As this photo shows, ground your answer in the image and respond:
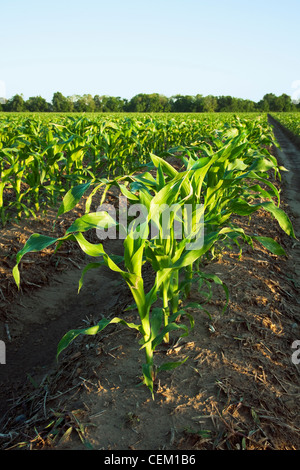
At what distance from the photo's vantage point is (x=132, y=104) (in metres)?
65.3

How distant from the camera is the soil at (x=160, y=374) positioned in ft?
5.23

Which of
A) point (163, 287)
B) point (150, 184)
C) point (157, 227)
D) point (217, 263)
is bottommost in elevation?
point (217, 263)

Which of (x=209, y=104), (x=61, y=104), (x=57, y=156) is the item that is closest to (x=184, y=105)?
(x=209, y=104)

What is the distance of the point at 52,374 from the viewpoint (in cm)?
231

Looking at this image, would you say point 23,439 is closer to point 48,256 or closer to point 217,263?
point 217,263

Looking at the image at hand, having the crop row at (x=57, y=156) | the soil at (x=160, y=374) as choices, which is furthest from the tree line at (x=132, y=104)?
the soil at (x=160, y=374)

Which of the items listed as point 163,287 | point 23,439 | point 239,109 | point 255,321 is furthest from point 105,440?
point 239,109

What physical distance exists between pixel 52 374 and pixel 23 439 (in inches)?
26.8

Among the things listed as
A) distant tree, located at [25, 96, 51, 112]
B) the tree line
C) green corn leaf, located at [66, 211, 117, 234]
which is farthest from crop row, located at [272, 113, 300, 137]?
distant tree, located at [25, 96, 51, 112]

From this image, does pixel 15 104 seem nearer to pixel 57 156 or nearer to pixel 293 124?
pixel 293 124

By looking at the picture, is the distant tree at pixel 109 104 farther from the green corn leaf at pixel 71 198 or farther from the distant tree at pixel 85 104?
the green corn leaf at pixel 71 198

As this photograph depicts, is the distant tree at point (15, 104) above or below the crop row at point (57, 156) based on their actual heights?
above

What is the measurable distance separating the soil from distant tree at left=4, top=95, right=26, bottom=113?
60538 mm

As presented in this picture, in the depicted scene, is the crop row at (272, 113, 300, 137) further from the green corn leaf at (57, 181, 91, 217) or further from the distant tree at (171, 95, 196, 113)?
the distant tree at (171, 95, 196, 113)
